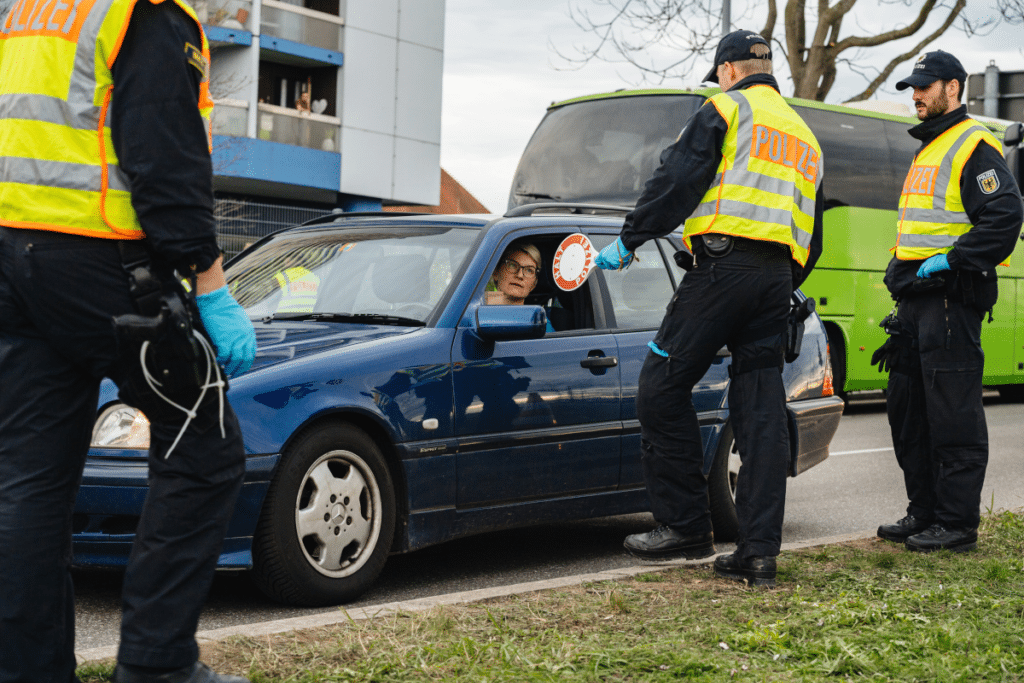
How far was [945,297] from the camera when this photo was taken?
5.42 metres

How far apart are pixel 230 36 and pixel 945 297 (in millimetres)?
23591

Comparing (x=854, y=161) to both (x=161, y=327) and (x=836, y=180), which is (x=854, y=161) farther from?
(x=161, y=327)

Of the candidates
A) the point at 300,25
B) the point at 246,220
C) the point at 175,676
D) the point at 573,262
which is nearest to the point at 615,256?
the point at 573,262

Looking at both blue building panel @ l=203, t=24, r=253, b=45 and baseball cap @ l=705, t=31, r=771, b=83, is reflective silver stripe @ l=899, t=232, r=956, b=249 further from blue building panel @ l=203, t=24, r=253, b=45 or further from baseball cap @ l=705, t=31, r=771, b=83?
blue building panel @ l=203, t=24, r=253, b=45

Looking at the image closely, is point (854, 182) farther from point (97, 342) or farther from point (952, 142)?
point (97, 342)

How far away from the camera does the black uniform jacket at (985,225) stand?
17.3ft

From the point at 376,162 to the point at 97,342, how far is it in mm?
27451

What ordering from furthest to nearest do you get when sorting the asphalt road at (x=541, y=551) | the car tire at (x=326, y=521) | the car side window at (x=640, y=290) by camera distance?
the car side window at (x=640, y=290) → the asphalt road at (x=541, y=551) → the car tire at (x=326, y=521)

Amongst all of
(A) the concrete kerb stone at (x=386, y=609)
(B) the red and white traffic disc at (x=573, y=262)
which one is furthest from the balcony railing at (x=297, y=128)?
(A) the concrete kerb stone at (x=386, y=609)

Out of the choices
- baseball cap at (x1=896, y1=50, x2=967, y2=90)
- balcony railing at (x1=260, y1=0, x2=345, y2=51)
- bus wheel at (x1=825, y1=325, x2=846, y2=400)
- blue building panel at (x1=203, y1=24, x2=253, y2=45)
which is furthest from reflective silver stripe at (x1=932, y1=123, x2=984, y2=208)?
balcony railing at (x1=260, y1=0, x2=345, y2=51)

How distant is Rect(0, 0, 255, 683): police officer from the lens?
2662 mm

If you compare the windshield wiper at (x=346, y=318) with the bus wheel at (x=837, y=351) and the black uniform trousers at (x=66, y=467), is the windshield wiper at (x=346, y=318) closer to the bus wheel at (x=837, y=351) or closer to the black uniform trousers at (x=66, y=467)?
the black uniform trousers at (x=66, y=467)

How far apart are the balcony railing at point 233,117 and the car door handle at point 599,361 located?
863 inches

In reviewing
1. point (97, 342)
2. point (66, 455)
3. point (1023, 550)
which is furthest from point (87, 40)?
point (1023, 550)
